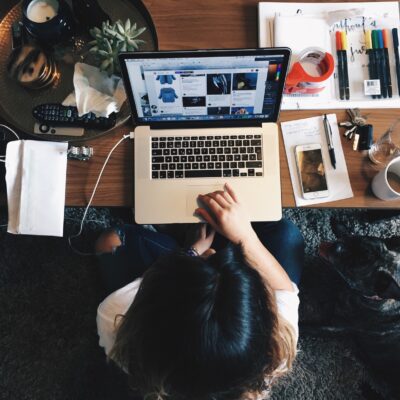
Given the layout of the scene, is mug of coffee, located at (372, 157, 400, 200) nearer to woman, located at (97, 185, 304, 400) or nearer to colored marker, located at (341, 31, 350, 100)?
colored marker, located at (341, 31, 350, 100)

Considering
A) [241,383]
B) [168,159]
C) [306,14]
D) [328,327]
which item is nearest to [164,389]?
[241,383]

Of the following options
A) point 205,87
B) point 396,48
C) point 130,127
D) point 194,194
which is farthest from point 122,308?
point 396,48

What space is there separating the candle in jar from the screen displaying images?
31 cm

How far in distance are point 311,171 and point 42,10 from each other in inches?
28.5

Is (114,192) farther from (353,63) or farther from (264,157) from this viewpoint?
(353,63)

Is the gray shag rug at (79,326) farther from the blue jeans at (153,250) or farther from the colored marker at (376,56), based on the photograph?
the colored marker at (376,56)

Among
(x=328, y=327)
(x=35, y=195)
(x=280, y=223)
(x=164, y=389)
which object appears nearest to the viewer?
(x=164, y=389)

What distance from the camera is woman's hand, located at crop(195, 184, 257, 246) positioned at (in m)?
0.89

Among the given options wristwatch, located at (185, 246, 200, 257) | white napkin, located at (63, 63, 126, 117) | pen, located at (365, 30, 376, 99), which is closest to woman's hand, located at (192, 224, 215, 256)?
wristwatch, located at (185, 246, 200, 257)

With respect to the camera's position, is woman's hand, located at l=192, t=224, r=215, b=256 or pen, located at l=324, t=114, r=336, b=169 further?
woman's hand, located at l=192, t=224, r=215, b=256

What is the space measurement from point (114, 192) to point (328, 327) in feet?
2.95

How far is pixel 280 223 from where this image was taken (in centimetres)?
113

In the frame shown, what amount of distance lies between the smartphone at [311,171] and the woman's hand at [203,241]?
29 centimetres

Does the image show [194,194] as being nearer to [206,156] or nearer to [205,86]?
[206,156]
